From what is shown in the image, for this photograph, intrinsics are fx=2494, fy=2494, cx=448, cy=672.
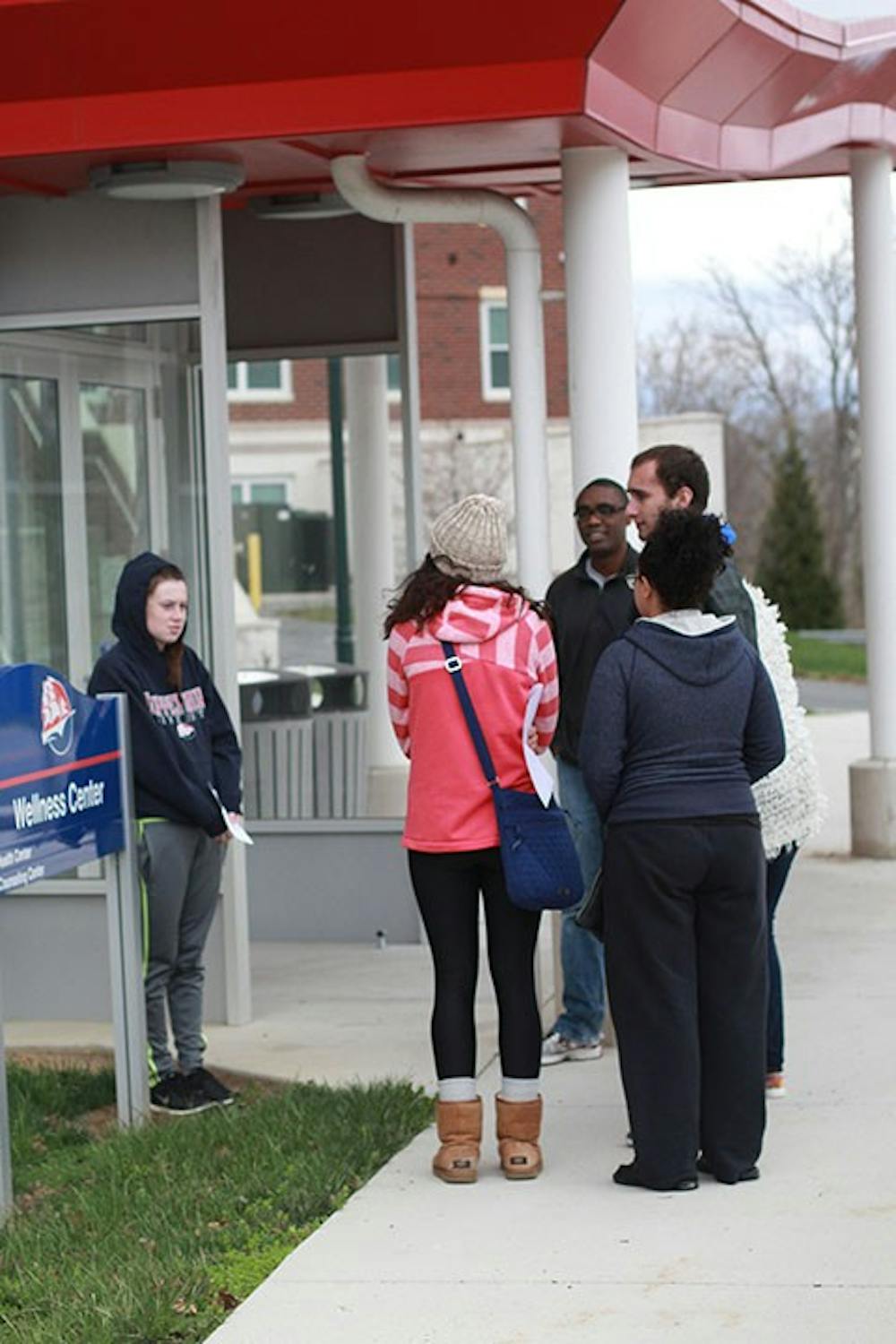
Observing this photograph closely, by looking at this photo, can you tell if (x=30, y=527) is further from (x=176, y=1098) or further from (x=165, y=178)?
(x=176, y=1098)

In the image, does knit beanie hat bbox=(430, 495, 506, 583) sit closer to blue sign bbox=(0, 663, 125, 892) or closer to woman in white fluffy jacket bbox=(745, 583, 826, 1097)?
woman in white fluffy jacket bbox=(745, 583, 826, 1097)

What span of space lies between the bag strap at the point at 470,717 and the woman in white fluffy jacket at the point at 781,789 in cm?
89

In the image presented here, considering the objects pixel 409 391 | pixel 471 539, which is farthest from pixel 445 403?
pixel 471 539

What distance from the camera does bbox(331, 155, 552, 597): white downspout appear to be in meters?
9.23

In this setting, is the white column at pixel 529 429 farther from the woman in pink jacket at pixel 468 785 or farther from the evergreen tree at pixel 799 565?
the evergreen tree at pixel 799 565

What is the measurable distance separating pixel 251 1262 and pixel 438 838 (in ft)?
4.04

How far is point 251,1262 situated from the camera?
19.6 feet

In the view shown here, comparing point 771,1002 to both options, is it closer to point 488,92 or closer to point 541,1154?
point 541,1154

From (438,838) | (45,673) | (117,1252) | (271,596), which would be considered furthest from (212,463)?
(271,596)

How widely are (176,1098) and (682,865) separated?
2242 mm

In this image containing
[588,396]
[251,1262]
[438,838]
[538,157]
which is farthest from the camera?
[538,157]

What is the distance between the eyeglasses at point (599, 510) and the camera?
24.8ft

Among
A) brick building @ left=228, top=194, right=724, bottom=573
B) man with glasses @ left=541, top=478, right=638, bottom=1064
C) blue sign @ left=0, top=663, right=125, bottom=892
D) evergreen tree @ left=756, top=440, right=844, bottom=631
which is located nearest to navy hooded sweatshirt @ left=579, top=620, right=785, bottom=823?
man with glasses @ left=541, top=478, right=638, bottom=1064

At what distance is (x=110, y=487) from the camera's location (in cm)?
986
